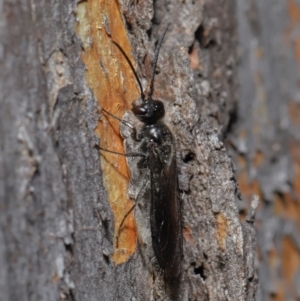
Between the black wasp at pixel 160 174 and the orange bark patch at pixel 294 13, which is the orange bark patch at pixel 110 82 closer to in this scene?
the black wasp at pixel 160 174

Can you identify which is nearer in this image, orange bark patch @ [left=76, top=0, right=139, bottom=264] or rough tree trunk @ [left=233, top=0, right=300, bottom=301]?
orange bark patch @ [left=76, top=0, right=139, bottom=264]

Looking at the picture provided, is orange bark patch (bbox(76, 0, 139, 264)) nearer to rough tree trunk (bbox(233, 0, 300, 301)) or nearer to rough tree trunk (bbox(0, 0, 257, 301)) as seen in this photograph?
rough tree trunk (bbox(0, 0, 257, 301))

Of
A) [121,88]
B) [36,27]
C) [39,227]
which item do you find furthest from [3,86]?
[121,88]

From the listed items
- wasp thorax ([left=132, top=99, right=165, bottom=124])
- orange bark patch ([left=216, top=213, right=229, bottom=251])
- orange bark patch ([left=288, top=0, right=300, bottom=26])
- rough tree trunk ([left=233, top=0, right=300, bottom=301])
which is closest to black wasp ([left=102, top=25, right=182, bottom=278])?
wasp thorax ([left=132, top=99, right=165, bottom=124])

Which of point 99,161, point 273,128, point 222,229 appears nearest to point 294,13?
point 273,128

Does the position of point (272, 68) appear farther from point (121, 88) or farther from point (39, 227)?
point (39, 227)

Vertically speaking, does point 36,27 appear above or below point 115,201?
above

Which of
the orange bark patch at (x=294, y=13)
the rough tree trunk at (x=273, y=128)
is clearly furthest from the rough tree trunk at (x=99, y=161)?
the orange bark patch at (x=294, y=13)
